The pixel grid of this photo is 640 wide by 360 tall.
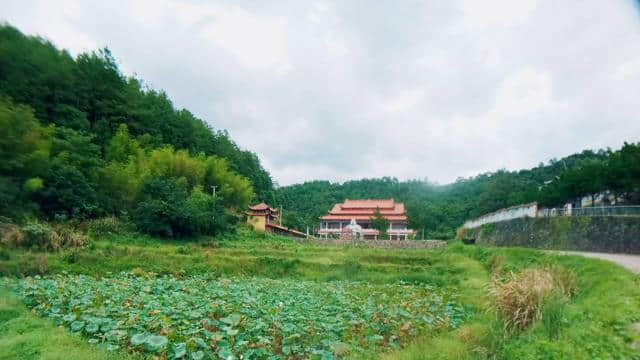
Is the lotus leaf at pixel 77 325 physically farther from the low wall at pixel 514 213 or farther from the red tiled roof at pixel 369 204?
the red tiled roof at pixel 369 204

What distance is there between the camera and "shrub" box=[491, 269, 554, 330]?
529 cm

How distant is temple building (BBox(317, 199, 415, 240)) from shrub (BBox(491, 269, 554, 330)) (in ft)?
103

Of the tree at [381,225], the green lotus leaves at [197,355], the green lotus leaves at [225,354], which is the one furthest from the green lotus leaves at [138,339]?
the tree at [381,225]

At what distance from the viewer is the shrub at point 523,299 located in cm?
529

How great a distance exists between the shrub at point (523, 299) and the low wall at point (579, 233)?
30.8 ft

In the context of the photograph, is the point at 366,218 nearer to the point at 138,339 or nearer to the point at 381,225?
the point at 381,225

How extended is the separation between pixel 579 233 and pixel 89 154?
919 inches

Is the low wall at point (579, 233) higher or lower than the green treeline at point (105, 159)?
lower

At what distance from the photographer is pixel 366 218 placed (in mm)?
41062

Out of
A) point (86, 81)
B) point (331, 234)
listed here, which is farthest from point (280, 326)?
point (331, 234)

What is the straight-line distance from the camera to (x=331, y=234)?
38.1 meters

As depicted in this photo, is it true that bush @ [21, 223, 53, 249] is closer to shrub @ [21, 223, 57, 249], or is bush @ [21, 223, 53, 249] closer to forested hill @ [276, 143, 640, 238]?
shrub @ [21, 223, 57, 249]

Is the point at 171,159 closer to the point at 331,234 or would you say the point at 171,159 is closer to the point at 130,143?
the point at 130,143

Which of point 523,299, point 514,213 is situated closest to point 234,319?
point 523,299
